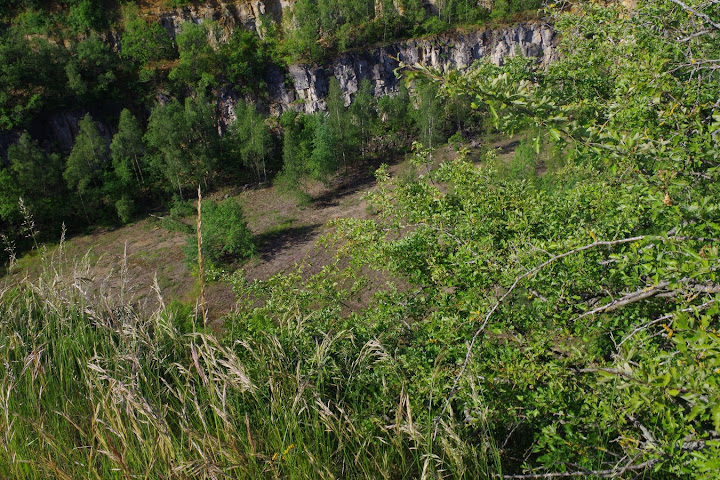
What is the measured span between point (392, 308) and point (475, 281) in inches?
43.8

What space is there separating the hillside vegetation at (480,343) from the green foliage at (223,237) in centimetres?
1686

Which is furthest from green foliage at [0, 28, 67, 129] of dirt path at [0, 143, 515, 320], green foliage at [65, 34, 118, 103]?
dirt path at [0, 143, 515, 320]

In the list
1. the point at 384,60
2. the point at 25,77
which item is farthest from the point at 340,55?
the point at 25,77

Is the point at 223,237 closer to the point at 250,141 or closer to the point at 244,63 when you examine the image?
the point at 250,141

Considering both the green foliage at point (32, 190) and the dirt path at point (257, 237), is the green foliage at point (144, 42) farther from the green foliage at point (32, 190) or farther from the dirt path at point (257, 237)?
the dirt path at point (257, 237)

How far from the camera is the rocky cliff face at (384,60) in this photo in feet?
140

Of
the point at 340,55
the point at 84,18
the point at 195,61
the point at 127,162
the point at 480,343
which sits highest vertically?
the point at 84,18

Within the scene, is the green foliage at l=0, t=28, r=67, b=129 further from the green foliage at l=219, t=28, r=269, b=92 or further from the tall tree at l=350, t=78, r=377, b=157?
the tall tree at l=350, t=78, r=377, b=157

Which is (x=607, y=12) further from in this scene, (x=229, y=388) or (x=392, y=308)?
(x=229, y=388)

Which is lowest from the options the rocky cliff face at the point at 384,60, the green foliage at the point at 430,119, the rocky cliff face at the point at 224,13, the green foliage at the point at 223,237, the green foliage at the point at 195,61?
the green foliage at the point at 223,237

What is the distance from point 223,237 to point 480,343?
21.3 m

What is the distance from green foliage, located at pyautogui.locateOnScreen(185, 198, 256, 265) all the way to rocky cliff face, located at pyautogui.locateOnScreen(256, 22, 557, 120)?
69.4 feet

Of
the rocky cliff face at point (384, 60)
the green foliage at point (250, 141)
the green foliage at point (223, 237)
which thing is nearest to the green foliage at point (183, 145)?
the green foliage at point (250, 141)

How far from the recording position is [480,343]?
3.56 meters
